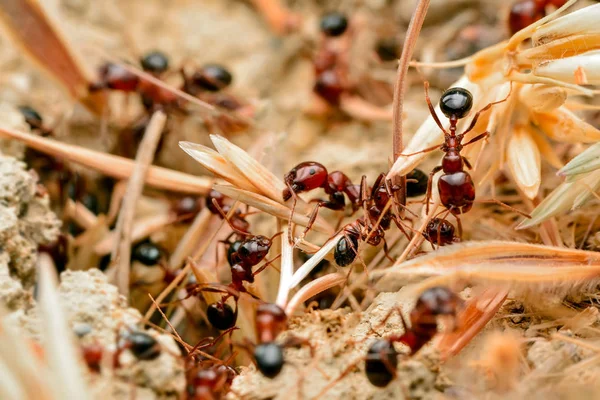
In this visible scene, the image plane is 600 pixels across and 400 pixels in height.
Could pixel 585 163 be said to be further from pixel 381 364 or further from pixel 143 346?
pixel 143 346

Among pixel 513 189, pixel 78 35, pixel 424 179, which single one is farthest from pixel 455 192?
pixel 78 35

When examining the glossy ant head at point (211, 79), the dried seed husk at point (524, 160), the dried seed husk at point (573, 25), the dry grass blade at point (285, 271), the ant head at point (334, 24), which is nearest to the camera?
the dry grass blade at point (285, 271)

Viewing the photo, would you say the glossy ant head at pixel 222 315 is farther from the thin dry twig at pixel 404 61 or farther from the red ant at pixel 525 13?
the red ant at pixel 525 13

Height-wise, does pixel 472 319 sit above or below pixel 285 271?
below

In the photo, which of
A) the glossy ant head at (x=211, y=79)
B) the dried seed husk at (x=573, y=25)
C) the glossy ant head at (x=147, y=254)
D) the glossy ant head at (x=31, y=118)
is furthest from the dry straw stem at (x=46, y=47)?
the dried seed husk at (x=573, y=25)

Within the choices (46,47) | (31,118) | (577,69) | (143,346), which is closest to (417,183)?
(577,69)
